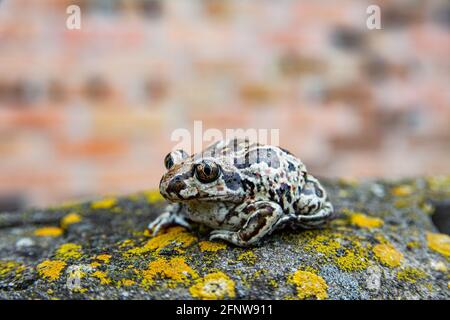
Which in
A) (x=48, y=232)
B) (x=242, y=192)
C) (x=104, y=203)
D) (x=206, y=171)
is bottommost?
(x=48, y=232)

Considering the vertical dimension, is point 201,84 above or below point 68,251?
above

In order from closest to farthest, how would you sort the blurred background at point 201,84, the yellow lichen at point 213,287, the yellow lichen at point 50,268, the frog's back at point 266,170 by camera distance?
the yellow lichen at point 213,287, the yellow lichen at point 50,268, the frog's back at point 266,170, the blurred background at point 201,84

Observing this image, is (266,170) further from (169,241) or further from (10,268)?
(10,268)

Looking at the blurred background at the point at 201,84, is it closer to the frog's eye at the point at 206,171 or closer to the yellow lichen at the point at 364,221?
the yellow lichen at the point at 364,221

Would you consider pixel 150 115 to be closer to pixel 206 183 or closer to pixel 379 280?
pixel 206 183

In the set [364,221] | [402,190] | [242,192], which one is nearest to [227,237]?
[242,192]

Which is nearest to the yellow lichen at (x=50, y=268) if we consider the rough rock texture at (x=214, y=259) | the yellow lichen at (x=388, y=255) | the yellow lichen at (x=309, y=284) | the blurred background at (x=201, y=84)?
the rough rock texture at (x=214, y=259)

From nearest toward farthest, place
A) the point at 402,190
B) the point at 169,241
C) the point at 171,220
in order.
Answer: the point at 169,241, the point at 171,220, the point at 402,190
